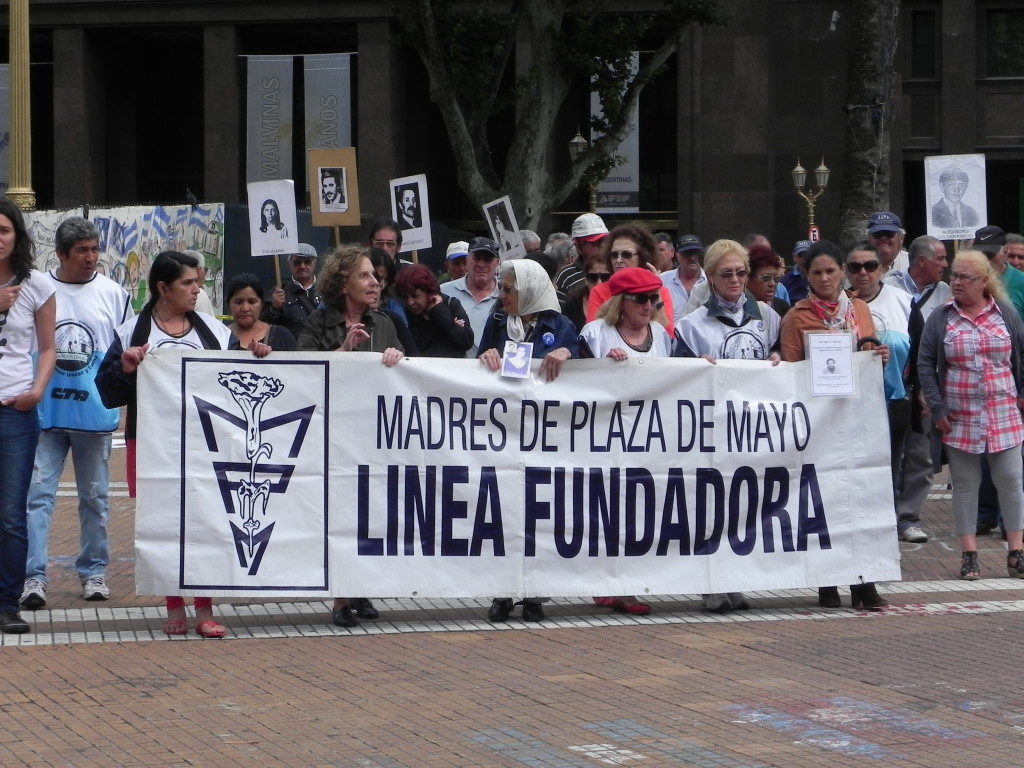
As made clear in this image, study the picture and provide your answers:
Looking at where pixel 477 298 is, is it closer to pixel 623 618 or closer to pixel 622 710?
pixel 623 618

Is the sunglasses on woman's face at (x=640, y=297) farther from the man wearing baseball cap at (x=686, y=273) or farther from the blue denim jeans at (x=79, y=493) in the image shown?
the man wearing baseball cap at (x=686, y=273)

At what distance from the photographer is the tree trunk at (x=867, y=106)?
22.5 metres

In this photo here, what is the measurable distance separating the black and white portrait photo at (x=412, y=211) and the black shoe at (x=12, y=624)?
7.88 m

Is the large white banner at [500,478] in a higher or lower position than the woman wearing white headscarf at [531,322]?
lower

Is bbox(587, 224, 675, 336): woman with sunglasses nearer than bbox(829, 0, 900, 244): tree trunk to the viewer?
Yes

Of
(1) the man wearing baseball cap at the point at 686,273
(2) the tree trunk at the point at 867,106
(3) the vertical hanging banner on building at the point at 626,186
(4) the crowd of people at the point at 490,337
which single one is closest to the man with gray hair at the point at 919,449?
(4) the crowd of people at the point at 490,337

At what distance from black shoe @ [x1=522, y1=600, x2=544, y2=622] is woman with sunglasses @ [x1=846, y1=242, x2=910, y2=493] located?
2910mm

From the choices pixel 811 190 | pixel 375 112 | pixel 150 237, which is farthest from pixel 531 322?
pixel 375 112

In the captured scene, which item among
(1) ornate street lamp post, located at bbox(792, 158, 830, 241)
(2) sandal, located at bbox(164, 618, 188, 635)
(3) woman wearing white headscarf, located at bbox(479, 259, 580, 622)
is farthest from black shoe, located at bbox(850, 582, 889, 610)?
(1) ornate street lamp post, located at bbox(792, 158, 830, 241)

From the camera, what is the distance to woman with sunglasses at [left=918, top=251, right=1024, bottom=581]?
9.09 metres

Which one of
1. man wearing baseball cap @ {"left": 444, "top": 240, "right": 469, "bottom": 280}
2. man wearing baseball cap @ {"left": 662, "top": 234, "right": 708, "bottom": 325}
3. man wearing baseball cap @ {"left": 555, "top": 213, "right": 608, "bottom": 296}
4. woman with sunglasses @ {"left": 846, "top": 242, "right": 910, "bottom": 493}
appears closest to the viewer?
woman with sunglasses @ {"left": 846, "top": 242, "right": 910, "bottom": 493}

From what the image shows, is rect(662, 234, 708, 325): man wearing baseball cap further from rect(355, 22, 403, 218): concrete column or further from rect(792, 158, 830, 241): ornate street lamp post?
rect(355, 22, 403, 218): concrete column

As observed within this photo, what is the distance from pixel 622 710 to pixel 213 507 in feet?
8.05

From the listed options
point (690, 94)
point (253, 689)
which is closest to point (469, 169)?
point (690, 94)
